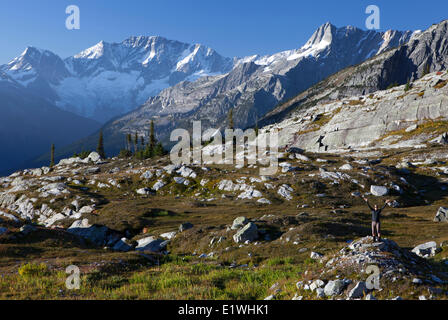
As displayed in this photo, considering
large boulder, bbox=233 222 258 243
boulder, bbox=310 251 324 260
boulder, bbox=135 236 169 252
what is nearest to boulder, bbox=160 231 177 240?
boulder, bbox=135 236 169 252

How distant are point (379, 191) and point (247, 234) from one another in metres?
43.2

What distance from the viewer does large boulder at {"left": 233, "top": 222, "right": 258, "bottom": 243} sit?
34062 millimetres

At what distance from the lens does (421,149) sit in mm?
102688

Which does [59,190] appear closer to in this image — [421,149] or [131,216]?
[131,216]

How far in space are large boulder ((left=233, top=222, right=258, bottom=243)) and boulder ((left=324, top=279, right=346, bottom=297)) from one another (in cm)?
2219

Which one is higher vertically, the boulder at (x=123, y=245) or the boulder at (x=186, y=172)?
the boulder at (x=186, y=172)

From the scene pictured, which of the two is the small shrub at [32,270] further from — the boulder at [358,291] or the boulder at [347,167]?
the boulder at [347,167]

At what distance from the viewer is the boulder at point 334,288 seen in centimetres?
1191

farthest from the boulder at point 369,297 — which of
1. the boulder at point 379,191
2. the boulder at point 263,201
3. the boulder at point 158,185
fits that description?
the boulder at point 158,185

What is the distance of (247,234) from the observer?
34.4 m

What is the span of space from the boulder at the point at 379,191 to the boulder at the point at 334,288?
2306 inches
